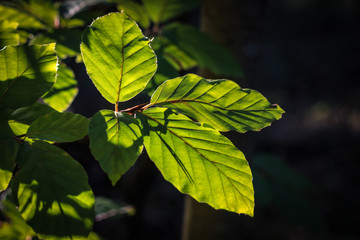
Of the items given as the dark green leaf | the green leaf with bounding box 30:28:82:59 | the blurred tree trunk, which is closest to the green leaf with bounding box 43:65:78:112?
the green leaf with bounding box 30:28:82:59

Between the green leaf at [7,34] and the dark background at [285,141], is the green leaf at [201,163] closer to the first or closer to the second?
the green leaf at [7,34]

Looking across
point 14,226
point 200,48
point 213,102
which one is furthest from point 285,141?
point 213,102

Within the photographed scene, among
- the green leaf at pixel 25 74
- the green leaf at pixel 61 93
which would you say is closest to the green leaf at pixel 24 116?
the green leaf at pixel 25 74

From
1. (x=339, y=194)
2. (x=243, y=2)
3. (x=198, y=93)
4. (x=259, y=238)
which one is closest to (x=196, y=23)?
(x=243, y=2)

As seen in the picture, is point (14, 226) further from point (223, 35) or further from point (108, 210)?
point (223, 35)

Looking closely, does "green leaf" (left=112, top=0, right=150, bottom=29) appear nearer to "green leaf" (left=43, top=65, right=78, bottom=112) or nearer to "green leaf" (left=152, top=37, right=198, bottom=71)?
"green leaf" (left=152, top=37, right=198, bottom=71)

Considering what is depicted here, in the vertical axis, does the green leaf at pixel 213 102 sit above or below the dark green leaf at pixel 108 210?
above

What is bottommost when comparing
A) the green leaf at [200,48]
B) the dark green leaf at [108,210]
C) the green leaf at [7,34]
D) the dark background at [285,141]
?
the dark background at [285,141]
